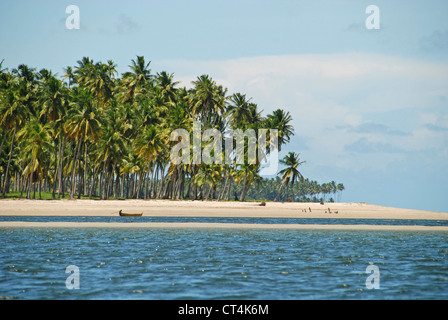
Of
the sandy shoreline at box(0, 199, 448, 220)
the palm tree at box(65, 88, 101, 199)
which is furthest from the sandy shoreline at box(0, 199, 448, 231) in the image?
the palm tree at box(65, 88, 101, 199)

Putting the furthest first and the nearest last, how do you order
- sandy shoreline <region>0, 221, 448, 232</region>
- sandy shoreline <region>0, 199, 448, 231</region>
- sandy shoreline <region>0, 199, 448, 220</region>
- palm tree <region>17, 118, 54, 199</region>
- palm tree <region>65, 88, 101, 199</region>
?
1. palm tree <region>65, 88, 101, 199</region>
2. palm tree <region>17, 118, 54, 199</region>
3. sandy shoreline <region>0, 199, 448, 220</region>
4. sandy shoreline <region>0, 199, 448, 231</region>
5. sandy shoreline <region>0, 221, 448, 232</region>

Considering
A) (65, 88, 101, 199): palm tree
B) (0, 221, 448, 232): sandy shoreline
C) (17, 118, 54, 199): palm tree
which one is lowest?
(0, 221, 448, 232): sandy shoreline

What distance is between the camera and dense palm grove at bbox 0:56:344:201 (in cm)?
8288

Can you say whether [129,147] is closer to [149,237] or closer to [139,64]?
[139,64]

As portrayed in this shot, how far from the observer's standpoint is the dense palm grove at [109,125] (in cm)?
8288

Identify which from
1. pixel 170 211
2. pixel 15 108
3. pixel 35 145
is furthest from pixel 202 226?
pixel 15 108

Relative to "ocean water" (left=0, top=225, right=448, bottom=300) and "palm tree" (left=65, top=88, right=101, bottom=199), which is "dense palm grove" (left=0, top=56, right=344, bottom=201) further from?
"ocean water" (left=0, top=225, right=448, bottom=300)

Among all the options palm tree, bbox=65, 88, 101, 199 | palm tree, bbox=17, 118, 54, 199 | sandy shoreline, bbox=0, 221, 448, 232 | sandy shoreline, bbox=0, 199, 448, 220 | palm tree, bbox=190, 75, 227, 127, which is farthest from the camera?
palm tree, bbox=190, 75, 227, 127

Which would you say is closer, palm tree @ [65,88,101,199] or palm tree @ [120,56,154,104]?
palm tree @ [65,88,101,199]

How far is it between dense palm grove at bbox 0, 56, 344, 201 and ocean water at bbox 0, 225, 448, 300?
39.7m

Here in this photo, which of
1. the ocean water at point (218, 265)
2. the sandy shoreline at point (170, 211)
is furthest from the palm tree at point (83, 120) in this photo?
the ocean water at point (218, 265)

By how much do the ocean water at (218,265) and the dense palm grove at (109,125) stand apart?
3966cm

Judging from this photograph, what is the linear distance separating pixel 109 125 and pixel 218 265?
217 ft

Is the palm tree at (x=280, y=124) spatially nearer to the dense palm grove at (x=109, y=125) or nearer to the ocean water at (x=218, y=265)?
the dense palm grove at (x=109, y=125)
